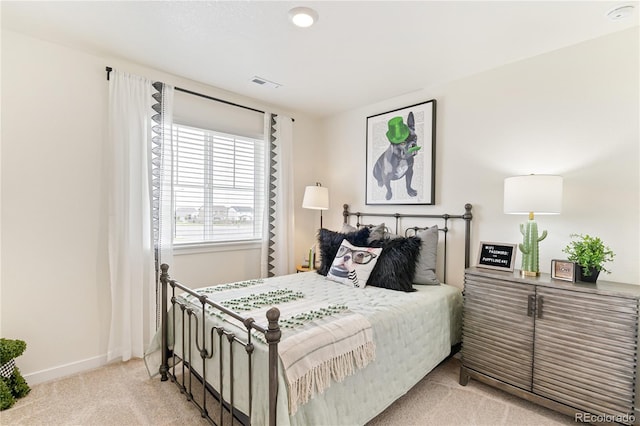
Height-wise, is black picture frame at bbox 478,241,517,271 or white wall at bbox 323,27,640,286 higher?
white wall at bbox 323,27,640,286

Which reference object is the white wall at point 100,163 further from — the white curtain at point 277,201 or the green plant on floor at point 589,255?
the white curtain at point 277,201

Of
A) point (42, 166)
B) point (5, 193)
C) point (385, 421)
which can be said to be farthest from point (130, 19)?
point (385, 421)

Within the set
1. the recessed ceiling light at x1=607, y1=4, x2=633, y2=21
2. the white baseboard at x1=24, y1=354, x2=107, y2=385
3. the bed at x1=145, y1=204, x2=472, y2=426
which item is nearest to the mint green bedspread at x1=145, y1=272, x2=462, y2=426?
the bed at x1=145, y1=204, x2=472, y2=426

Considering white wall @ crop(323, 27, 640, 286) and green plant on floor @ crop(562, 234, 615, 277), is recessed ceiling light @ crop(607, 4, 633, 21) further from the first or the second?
green plant on floor @ crop(562, 234, 615, 277)

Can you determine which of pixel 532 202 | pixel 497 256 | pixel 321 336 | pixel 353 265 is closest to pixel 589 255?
pixel 532 202

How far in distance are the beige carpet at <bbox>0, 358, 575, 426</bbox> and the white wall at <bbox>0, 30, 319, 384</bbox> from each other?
1.05ft

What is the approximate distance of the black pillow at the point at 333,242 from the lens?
297cm

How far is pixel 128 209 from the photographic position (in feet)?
8.61

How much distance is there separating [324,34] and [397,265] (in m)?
1.83

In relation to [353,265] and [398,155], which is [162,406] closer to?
[353,265]

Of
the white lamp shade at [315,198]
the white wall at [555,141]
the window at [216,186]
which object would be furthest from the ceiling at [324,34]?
the white lamp shade at [315,198]

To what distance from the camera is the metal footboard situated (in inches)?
52.7

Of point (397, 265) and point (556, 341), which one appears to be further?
point (397, 265)

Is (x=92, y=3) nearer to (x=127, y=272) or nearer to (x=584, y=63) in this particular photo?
(x=127, y=272)
